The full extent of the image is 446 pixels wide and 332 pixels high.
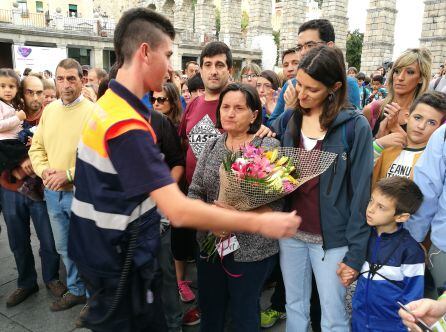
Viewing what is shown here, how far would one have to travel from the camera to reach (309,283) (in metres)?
2.52

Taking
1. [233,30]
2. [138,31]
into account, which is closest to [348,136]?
[138,31]

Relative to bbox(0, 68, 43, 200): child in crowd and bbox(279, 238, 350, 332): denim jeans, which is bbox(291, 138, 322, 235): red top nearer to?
bbox(279, 238, 350, 332): denim jeans

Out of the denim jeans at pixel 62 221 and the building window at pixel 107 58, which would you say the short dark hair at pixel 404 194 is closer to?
the denim jeans at pixel 62 221

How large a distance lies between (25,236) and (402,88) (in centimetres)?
389

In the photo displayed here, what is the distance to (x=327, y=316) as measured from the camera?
2355 mm

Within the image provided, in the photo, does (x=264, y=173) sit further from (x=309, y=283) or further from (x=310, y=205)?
(x=309, y=283)

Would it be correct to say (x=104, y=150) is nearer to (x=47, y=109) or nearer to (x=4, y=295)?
(x=47, y=109)

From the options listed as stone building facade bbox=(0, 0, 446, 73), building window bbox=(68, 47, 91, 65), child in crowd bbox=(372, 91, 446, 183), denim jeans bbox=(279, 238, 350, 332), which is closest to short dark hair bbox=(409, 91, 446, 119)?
child in crowd bbox=(372, 91, 446, 183)

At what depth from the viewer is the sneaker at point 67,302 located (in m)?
3.45

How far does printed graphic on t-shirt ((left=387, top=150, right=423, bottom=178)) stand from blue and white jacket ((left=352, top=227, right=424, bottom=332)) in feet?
1.52

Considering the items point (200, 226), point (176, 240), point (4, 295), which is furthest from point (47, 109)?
point (200, 226)

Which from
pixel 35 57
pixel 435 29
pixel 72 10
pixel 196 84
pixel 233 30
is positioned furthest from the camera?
pixel 72 10

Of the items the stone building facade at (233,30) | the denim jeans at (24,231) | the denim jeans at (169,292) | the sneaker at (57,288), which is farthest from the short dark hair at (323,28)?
the stone building facade at (233,30)

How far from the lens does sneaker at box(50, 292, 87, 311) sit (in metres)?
3.45
